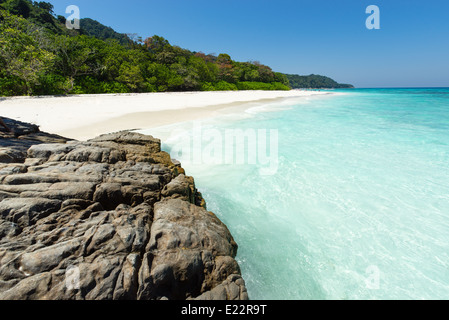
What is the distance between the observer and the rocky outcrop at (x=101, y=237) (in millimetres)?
1923

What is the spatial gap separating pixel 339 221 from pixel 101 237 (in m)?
4.59

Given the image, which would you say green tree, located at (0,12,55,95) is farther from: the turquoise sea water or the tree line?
the turquoise sea water

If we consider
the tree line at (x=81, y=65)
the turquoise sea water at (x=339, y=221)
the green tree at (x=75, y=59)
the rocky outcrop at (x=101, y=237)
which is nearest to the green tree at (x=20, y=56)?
the tree line at (x=81, y=65)

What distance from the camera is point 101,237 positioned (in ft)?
7.50

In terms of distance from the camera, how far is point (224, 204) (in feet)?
15.7

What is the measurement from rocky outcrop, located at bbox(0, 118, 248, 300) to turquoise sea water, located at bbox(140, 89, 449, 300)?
115cm

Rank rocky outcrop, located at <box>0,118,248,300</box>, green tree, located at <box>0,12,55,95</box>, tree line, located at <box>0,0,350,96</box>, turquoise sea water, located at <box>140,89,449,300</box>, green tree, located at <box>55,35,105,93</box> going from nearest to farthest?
rocky outcrop, located at <box>0,118,248,300</box>, turquoise sea water, located at <box>140,89,449,300</box>, green tree, located at <box>0,12,55,95</box>, tree line, located at <box>0,0,350,96</box>, green tree, located at <box>55,35,105,93</box>

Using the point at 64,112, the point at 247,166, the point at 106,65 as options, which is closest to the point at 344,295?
the point at 247,166

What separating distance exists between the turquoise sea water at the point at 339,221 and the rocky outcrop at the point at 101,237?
1.15 m

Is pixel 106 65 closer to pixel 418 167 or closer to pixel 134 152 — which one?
pixel 134 152

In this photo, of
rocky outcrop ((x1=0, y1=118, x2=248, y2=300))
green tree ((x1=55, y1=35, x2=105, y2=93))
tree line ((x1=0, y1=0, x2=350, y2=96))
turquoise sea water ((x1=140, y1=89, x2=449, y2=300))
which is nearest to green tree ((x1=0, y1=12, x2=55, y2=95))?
tree line ((x1=0, y1=0, x2=350, y2=96))

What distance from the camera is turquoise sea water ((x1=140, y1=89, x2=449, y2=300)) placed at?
306 centimetres

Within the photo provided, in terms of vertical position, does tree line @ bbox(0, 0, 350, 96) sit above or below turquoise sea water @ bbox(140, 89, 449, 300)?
above

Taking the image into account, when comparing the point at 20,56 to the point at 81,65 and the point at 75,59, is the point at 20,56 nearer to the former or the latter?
the point at 75,59
